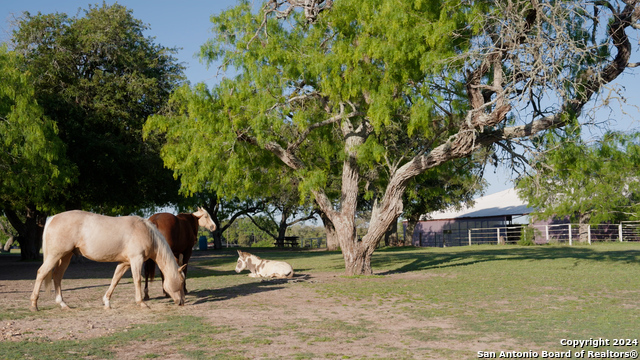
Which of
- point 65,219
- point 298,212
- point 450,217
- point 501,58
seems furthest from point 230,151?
point 450,217

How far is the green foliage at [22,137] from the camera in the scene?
1666 centimetres

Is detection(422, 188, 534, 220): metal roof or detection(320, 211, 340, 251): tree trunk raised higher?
detection(422, 188, 534, 220): metal roof

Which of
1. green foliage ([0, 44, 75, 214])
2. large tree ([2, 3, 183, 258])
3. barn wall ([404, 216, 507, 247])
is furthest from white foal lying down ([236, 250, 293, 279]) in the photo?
barn wall ([404, 216, 507, 247])

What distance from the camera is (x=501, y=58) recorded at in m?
13.1

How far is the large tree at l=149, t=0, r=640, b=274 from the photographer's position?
1234 centimetres

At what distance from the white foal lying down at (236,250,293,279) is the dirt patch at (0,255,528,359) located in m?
3.18

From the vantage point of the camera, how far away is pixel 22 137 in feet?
56.0

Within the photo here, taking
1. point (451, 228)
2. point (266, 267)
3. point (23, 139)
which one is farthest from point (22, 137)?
point (451, 228)

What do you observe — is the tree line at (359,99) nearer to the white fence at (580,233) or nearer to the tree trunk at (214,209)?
the white fence at (580,233)

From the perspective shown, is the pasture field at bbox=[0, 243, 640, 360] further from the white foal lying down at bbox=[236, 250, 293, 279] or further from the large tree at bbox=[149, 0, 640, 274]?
the large tree at bbox=[149, 0, 640, 274]

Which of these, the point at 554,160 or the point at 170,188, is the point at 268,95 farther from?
the point at 170,188

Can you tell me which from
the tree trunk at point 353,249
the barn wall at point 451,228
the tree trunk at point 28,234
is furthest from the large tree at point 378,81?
the barn wall at point 451,228

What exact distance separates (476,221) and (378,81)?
130ft

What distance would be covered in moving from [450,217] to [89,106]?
124 feet
